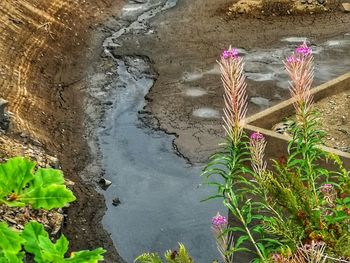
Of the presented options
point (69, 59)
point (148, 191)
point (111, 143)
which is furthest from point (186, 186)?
point (69, 59)

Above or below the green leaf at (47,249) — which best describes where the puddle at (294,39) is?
below

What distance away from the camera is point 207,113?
493 inches

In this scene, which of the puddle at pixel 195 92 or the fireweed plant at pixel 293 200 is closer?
the fireweed plant at pixel 293 200

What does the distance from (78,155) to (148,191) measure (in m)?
1.56

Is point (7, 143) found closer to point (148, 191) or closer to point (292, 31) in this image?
point (148, 191)

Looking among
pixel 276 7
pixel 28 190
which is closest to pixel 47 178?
pixel 28 190

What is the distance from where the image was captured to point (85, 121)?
1244 cm

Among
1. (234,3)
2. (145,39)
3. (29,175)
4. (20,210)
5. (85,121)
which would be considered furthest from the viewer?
(234,3)

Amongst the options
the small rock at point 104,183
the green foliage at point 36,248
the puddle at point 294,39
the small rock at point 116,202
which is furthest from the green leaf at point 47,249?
the puddle at point 294,39

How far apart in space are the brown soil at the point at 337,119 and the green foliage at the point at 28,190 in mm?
5633

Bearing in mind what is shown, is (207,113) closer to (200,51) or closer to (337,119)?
(200,51)

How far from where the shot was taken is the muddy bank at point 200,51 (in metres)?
12.2

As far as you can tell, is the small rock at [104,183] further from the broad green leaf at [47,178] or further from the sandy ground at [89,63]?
the broad green leaf at [47,178]

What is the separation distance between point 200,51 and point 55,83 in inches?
138
